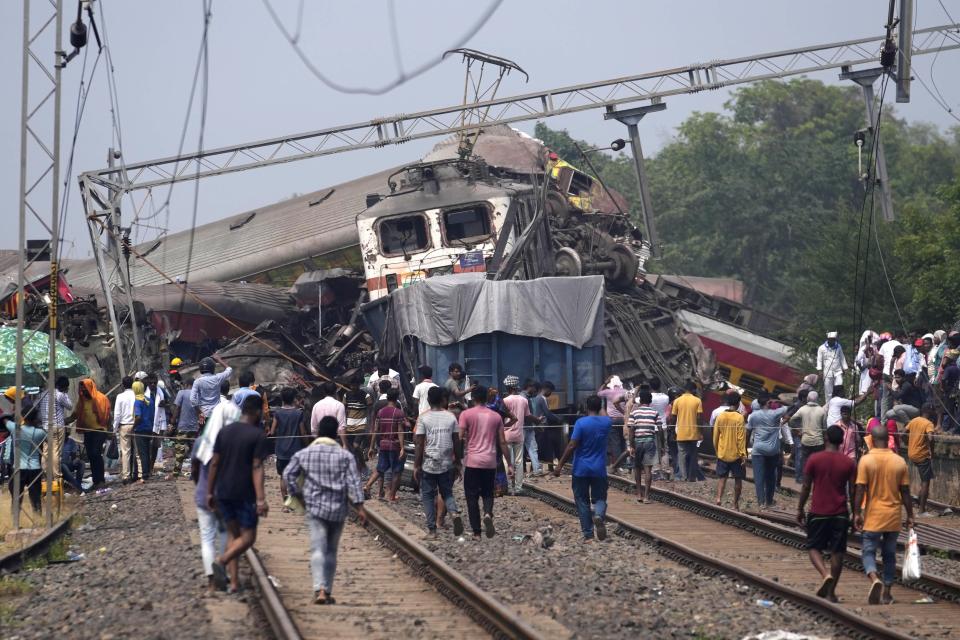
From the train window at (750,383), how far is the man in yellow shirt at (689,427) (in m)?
9.02

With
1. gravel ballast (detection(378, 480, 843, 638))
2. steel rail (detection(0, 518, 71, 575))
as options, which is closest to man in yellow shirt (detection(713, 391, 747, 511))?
gravel ballast (detection(378, 480, 843, 638))

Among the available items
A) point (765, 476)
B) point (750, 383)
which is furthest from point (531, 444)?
point (750, 383)

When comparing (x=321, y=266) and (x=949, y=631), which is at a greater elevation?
(x=321, y=266)

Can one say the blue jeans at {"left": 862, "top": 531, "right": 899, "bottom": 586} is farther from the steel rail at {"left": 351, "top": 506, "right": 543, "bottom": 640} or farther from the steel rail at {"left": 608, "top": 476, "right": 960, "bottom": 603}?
the steel rail at {"left": 351, "top": 506, "right": 543, "bottom": 640}

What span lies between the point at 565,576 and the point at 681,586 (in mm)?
1023

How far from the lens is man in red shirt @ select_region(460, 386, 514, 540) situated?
13523mm

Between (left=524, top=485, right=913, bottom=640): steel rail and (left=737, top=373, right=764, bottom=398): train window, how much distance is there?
13478 millimetres

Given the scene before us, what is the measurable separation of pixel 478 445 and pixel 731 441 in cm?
504

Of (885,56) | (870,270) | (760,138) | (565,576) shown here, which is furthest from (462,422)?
(760,138)

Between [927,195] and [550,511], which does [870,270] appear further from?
[927,195]

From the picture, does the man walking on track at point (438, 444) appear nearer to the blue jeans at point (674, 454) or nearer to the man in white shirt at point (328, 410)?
the man in white shirt at point (328, 410)

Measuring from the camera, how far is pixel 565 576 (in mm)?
11469

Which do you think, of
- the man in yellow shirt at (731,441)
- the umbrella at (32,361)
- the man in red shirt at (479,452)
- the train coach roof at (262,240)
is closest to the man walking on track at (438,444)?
the man in red shirt at (479,452)

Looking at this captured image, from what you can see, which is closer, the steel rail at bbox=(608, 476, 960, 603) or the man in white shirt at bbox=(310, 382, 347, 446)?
the steel rail at bbox=(608, 476, 960, 603)
